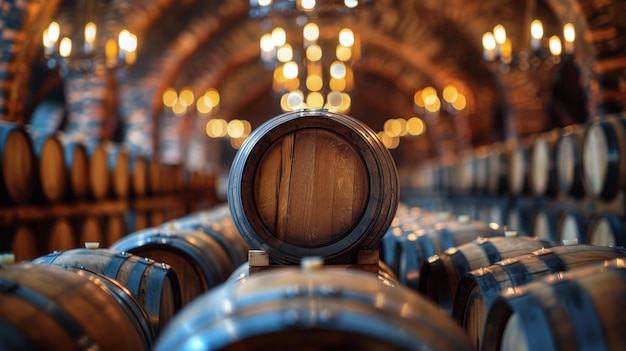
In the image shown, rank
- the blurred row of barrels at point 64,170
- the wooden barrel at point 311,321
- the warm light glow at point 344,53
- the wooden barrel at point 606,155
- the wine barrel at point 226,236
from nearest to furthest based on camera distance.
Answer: the wooden barrel at point 311,321, the wine barrel at point 226,236, the wooden barrel at point 606,155, the blurred row of barrels at point 64,170, the warm light glow at point 344,53

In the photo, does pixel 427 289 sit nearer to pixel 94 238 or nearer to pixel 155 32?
pixel 94 238

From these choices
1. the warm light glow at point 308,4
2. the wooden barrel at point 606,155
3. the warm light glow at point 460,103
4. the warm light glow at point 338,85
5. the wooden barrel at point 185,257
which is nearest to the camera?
the wooden barrel at point 185,257

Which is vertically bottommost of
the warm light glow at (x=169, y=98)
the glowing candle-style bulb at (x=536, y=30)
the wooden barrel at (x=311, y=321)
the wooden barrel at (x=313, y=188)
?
the wooden barrel at (x=311, y=321)

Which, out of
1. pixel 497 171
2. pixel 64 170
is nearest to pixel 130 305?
pixel 64 170

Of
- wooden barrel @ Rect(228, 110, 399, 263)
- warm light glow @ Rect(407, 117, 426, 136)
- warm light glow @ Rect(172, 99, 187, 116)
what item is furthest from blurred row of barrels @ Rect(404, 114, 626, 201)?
warm light glow @ Rect(407, 117, 426, 136)

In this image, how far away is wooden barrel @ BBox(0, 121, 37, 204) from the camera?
602 centimetres

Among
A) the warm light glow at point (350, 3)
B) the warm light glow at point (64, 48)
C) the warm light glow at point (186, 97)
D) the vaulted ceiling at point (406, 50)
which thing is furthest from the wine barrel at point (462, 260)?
the warm light glow at point (186, 97)

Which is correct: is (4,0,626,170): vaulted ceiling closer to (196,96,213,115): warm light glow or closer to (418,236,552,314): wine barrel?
(196,96,213,115): warm light glow

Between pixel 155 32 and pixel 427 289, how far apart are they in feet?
49.6

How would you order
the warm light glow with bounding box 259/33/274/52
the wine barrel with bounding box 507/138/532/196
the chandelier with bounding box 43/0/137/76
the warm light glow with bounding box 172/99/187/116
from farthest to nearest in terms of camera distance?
1. the warm light glow with bounding box 172/99/187/116
2. the warm light glow with bounding box 259/33/274/52
3. the chandelier with bounding box 43/0/137/76
4. the wine barrel with bounding box 507/138/532/196

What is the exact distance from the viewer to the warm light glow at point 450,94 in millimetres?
19891

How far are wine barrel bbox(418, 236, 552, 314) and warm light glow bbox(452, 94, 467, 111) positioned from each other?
16515 mm

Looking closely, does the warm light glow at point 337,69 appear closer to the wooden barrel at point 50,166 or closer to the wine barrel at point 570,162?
the wine barrel at point 570,162

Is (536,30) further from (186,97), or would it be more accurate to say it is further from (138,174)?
(186,97)
